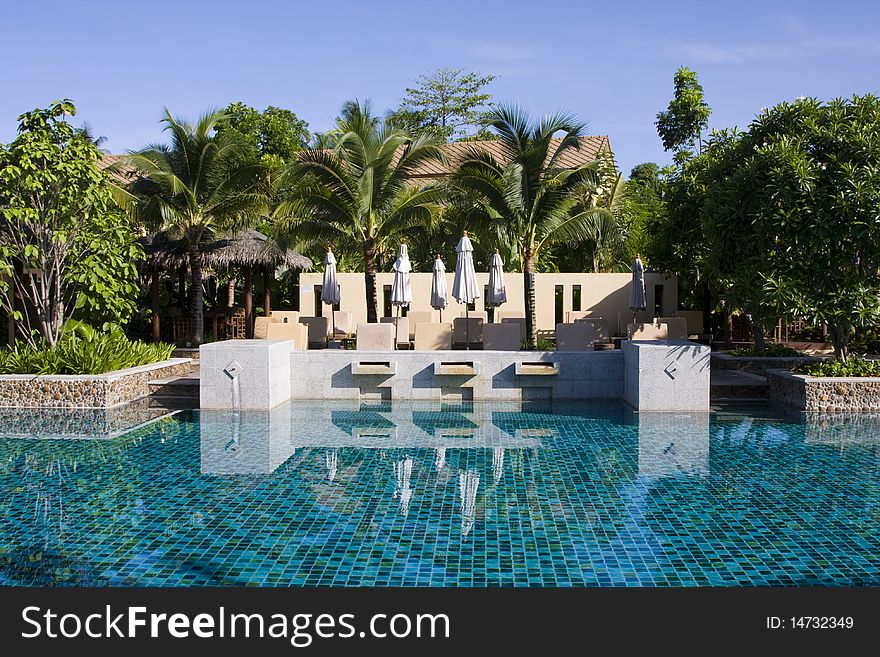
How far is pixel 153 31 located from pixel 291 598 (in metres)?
16.9

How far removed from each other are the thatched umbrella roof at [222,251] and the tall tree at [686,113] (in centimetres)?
1891

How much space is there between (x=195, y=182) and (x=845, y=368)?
1421cm

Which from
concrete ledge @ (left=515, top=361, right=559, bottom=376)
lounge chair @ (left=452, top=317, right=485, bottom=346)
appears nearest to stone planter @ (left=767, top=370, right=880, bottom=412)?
concrete ledge @ (left=515, top=361, right=559, bottom=376)

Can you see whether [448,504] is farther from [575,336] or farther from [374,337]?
[575,336]

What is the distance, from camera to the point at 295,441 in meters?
9.27

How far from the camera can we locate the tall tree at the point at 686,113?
31656 mm

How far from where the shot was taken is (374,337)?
1398 cm

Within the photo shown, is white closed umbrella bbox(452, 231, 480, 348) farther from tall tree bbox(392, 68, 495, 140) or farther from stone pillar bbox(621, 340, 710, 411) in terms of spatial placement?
tall tree bbox(392, 68, 495, 140)

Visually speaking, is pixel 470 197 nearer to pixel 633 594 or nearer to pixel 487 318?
pixel 487 318

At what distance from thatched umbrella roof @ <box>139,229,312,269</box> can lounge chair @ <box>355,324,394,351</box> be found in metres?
6.85

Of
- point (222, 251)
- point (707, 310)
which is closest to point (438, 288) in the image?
point (222, 251)

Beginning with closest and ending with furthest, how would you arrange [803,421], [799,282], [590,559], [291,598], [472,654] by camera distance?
[472,654]
[291,598]
[590,559]
[803,421]
[799,282]

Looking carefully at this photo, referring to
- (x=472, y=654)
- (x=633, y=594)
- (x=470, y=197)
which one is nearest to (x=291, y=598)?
(x=472, y=654)

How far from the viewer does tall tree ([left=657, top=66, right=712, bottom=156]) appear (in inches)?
1246
